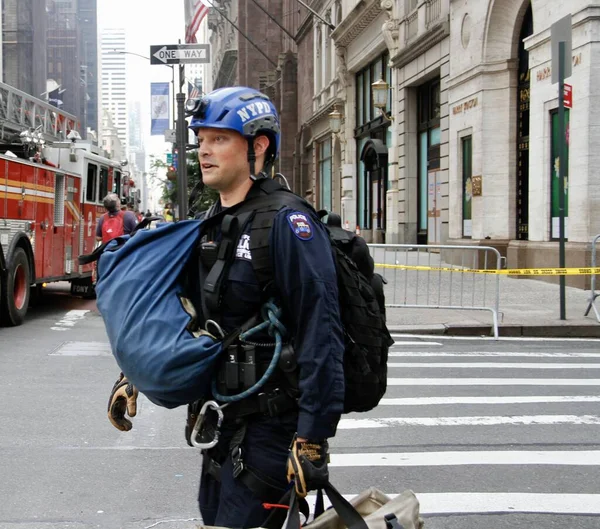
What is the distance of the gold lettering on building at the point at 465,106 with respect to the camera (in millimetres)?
21188

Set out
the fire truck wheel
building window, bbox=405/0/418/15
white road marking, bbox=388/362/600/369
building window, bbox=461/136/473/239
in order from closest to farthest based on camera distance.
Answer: white road marking, bbox=388/362/600/369 < the fire truck wheel < building window, bbox=461/136/473/239 < building window, bbox=405/0/418/15

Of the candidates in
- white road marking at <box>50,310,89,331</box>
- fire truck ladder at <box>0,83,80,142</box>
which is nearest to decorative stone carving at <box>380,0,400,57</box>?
fire truck ladder at <box>0,83,80,142</box>

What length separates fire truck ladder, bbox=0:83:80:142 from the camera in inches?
621

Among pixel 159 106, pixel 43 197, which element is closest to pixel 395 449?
pixel 43 197

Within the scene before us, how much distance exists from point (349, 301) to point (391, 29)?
88.6 feet

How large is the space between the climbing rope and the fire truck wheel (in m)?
10.4

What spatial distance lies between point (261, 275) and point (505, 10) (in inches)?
751

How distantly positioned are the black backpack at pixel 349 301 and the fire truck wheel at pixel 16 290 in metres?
10.4

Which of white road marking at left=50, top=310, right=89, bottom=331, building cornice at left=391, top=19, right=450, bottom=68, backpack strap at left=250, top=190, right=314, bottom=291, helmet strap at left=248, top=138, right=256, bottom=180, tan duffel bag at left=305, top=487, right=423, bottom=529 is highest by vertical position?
building cornice at left=391, top=19, right=450, bottom=68

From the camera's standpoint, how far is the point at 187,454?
6.14 m

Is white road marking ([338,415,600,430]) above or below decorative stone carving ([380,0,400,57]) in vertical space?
below

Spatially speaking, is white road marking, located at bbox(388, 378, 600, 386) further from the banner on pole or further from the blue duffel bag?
the banner on pole

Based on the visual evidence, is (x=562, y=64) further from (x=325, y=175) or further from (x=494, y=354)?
(x=325, y=175)

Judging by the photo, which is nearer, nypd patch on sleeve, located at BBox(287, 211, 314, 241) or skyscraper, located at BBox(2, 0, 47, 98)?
nypd patch on sleeve, located at BBox(287, 211, 314, 241)
